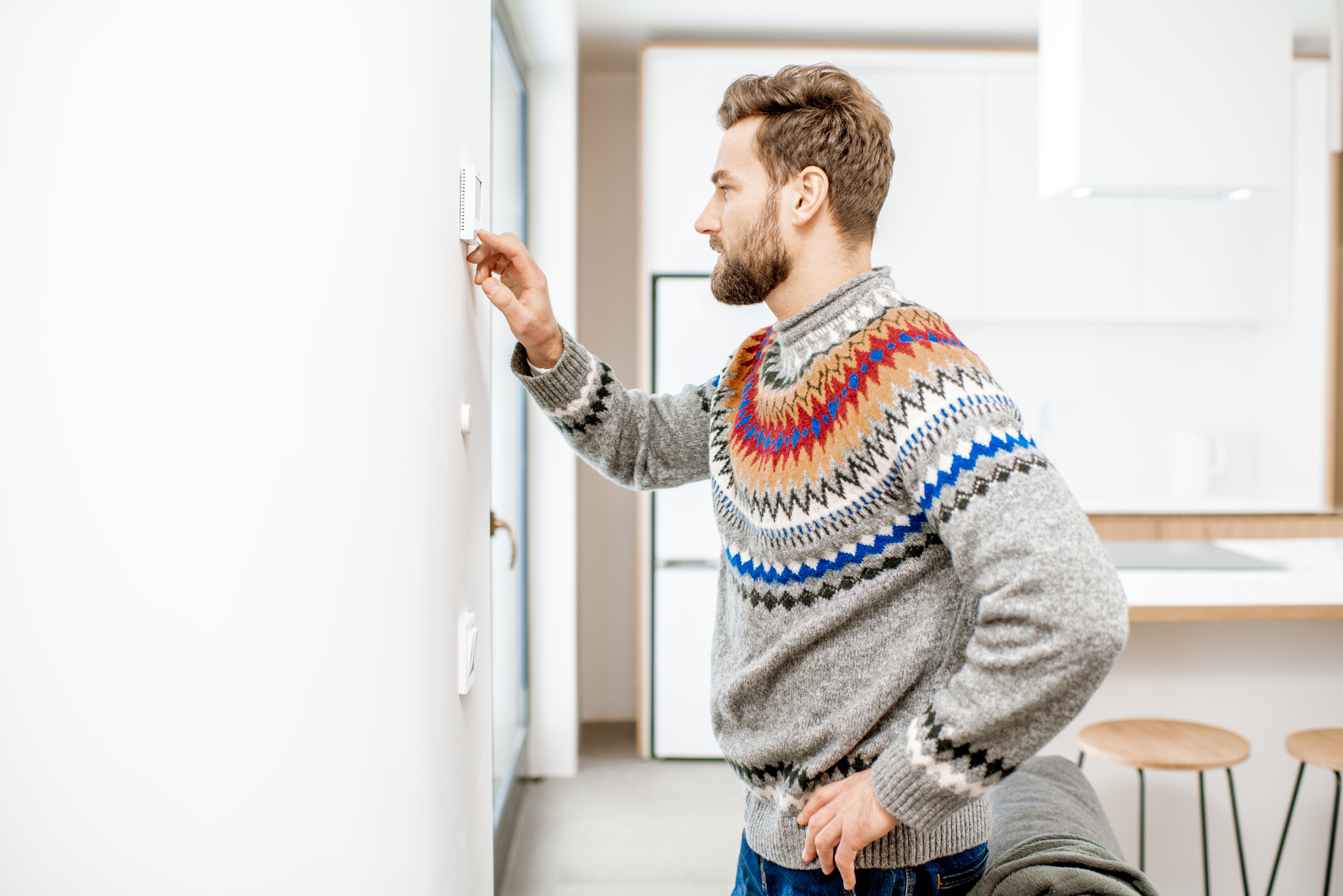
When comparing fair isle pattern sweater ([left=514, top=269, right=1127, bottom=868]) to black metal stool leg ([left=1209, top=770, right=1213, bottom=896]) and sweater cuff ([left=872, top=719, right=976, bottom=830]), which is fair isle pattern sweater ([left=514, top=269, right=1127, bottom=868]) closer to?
sweater cuff ([left=872, top=719, right=976, bottom=830])

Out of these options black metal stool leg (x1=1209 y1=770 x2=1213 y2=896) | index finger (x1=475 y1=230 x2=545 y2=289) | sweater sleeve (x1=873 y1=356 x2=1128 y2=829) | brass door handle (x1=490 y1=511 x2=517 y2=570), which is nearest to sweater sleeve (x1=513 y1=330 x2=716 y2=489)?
index finger (x1=475 y1=230 x2=545 y2=289)

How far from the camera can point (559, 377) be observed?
1287mm

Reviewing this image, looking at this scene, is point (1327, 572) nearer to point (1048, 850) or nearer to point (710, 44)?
point (1048, 850)

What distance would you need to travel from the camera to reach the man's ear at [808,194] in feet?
3.53

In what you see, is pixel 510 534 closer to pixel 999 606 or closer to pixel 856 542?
pixel 856 542

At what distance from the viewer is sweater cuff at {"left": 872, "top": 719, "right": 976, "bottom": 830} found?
2.86ft

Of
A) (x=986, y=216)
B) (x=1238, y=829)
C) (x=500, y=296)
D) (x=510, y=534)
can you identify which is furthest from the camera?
(x=986, y=216)

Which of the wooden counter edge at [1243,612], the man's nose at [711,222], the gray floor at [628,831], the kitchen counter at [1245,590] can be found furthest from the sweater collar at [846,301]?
the gray floor at [628,831]

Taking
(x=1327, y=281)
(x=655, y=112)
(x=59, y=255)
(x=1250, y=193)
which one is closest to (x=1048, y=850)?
(x=59, y=255)

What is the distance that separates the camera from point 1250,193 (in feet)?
7.62

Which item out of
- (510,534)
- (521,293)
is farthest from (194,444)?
(510,534)

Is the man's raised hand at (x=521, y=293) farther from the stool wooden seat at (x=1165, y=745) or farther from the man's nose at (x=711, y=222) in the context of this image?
the stool wooden seat at (x=1165, y=745)

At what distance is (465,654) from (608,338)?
271cm

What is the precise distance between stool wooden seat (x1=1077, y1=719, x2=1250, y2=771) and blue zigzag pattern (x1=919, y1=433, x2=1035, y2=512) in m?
1.20
